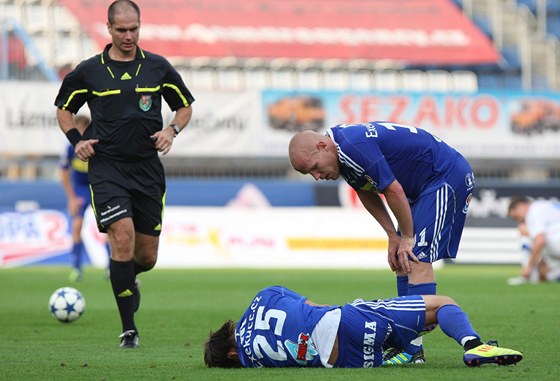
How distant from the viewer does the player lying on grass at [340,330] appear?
6562mm

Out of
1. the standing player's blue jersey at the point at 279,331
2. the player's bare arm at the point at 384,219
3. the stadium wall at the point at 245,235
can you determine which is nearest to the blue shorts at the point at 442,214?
the player's bare arm at the point at 384,219

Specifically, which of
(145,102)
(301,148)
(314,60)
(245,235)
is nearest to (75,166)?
(245,235)

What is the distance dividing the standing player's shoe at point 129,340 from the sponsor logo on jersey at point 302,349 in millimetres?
2163

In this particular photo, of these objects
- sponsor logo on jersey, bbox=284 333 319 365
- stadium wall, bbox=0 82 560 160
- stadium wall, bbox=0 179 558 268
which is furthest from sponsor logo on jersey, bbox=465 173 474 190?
stadium wall, bbox=0 82 560 160

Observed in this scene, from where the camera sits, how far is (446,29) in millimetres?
37656

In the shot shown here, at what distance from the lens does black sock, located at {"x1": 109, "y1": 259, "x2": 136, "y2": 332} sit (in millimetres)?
8734

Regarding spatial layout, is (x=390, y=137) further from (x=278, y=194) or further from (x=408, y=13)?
(x=408, y=13)

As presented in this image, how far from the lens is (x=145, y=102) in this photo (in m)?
8.95

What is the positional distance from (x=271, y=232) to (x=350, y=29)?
15.3 metres

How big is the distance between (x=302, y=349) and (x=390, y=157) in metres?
1.35

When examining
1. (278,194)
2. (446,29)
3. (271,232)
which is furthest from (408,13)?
(271,232)

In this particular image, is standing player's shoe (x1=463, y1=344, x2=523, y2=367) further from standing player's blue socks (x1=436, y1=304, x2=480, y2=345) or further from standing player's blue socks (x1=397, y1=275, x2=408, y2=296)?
standing player's blue socks (x1=397, y1=275, x2=408, y2=296)

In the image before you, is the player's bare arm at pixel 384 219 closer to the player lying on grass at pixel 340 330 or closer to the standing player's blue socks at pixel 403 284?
the standing player's blue socks at pixel 403 284

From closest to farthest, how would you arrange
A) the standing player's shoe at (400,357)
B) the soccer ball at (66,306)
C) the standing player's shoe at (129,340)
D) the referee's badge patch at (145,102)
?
the standing player's shoe at (400,357)
the standing player's shoe at (129,340)
the referee's badge patch at (145,102)
the soccer ball at (66,306)
